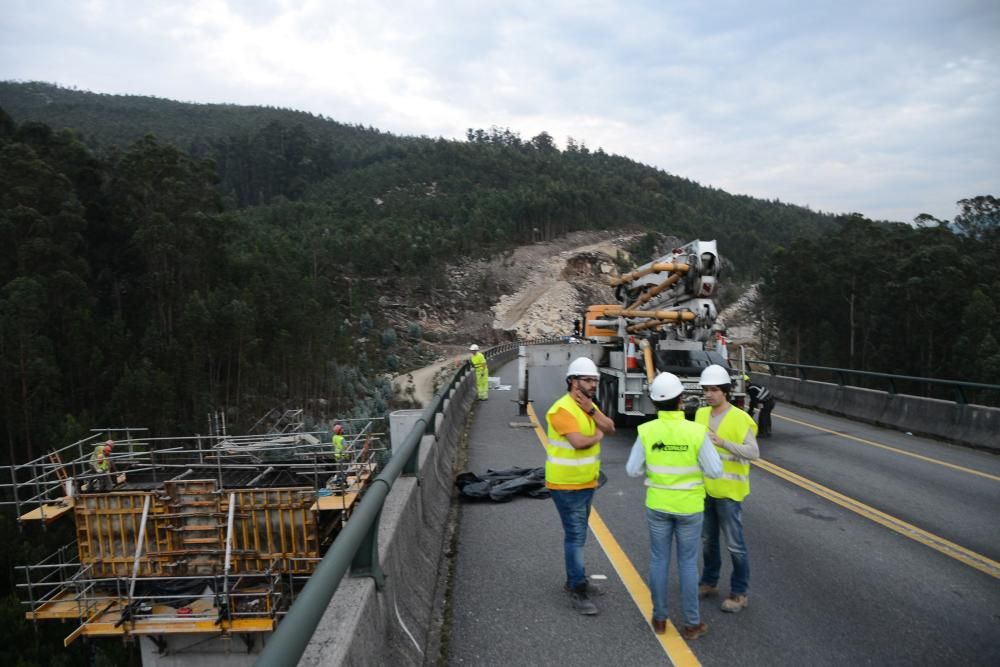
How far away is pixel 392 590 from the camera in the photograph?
15.5 feet

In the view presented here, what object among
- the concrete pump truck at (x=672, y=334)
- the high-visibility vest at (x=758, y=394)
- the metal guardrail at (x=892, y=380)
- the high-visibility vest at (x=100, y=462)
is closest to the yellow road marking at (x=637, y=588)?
the concrete pump truck at (x=672, y=334)

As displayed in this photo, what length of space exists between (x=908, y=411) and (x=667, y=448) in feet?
44.8

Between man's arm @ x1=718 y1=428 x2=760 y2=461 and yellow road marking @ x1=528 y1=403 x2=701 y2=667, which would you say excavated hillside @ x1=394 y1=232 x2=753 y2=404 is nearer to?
yellow road marking @ x1=528 y1=403 x2=701 y2=667

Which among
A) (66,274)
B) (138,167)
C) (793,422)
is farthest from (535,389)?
(138,167)

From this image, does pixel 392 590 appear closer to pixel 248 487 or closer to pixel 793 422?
pixel 248 487

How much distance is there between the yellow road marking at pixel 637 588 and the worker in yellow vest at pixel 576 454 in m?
0.50

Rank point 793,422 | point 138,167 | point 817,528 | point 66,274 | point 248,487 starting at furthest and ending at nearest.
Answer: point 138,167 < point 66,274 < point 793,422 < point 248,487 < point 817,528

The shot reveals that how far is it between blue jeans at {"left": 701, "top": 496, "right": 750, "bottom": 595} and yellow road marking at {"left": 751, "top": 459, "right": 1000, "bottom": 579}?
8.73 ft

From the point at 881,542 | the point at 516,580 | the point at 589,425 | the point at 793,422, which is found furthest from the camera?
the point at 793,422

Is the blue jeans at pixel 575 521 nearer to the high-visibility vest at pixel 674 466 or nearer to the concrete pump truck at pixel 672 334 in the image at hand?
the high-visibility vest at pixel 674 466

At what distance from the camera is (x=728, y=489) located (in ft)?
18.4

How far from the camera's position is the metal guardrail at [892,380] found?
14.0 m

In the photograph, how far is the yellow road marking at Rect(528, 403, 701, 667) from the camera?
487cm

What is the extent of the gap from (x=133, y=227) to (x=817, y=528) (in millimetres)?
51537
